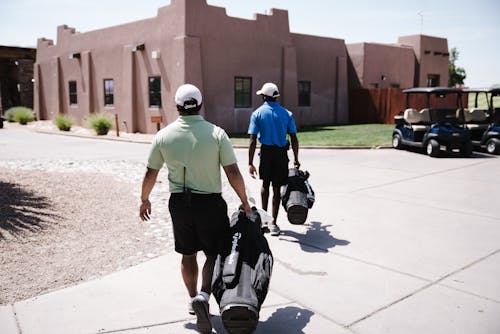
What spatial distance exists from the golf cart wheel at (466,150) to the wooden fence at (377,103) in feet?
42.0

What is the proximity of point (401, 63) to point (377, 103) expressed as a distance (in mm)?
5652

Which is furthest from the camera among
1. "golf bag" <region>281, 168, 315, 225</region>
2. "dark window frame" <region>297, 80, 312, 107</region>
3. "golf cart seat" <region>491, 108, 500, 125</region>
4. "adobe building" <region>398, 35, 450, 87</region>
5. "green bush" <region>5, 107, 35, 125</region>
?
"adobe building" <region>398, 35, 450, 87</region>

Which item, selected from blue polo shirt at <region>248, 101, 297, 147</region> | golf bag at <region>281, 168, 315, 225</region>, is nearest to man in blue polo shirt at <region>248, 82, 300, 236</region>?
blue polo shirt at <region>248, 101, 297, 147</region>

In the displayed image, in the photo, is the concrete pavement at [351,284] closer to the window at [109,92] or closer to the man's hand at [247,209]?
the man's hand at [247,209]

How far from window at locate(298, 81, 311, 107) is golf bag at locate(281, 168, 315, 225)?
20632 millimetres

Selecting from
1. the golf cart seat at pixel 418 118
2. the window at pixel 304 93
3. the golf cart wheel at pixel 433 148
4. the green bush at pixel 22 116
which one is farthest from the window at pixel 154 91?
the golf cart wheel at pixel 433 148

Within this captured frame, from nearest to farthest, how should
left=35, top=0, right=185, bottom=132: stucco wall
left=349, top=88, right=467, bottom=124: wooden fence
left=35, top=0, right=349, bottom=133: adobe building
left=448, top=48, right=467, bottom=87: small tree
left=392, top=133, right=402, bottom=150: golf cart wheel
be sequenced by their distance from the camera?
left=392, top=133, right=402, bottom=150: golf cart wheel, left=35, top=0, right=349, bottom=133: adobe building, left=35, top=0, right=185, bottom=132: stucco wall, left=349, top=88, right=467, bottom=124: wooden fence, left=448, top=48, right=467, bottom=87: small tree

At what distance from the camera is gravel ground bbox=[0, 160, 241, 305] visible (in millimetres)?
4758

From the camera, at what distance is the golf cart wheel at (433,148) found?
530 inches

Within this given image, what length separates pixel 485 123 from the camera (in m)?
15.3

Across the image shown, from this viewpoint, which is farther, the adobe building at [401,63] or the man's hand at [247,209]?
the adobe building at [401,63]

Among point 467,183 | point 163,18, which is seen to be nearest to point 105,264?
point 467,183

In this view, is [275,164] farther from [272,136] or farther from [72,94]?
[72,94]

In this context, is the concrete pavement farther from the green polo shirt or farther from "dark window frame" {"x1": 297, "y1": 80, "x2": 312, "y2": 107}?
"dark window frame" {"x1": 297, "y1": 80, "x2": 312, "y2": 107}
